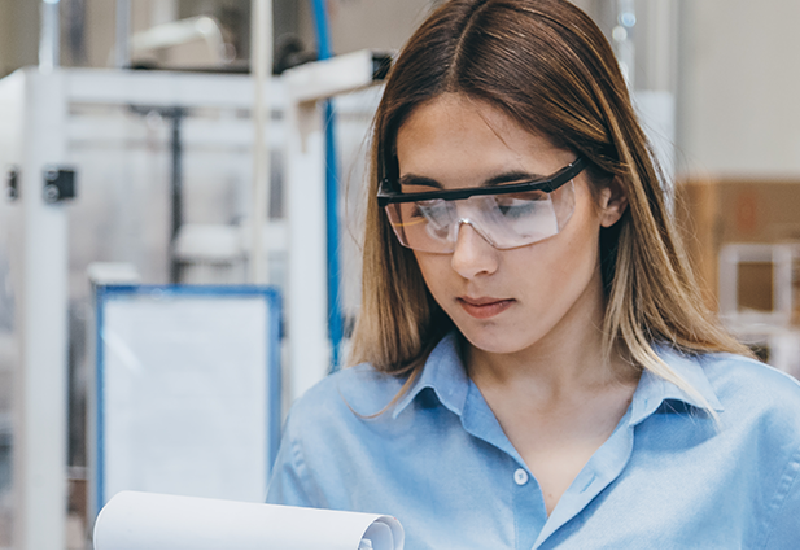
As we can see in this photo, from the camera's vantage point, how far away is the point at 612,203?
3.41ft

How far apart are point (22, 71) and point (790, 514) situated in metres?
1.53

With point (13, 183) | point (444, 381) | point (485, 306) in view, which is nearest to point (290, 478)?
point (444, 381)

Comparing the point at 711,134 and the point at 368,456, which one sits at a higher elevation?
the point at 711,134

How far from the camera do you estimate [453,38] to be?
0.99 m

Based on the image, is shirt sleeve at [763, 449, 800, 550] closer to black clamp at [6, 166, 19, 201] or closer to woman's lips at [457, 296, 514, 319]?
woman's lips at [457, 296, 514, 319]

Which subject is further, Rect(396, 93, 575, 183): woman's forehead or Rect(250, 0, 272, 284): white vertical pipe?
Rect(250, 0, 272, 284): white vertical pipe

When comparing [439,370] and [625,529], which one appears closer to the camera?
[625,529]

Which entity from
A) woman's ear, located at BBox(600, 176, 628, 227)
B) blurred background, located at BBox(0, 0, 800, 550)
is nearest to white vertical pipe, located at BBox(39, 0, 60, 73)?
blurred background, located at BBox(0, 0, 800, 550)

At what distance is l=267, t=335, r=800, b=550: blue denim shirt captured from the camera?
3.09 feet

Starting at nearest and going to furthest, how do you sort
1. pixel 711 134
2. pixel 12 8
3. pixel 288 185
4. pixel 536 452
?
pixel 536 452 → pixel 288 185 → pixel 12 8 → pixel 711 134

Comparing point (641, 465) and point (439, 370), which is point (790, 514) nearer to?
point (641, 465)

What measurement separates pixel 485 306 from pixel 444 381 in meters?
0.14

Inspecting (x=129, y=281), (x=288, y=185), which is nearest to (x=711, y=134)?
(x=288, y=185)

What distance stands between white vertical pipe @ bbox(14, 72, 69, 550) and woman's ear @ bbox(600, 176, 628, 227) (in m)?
1.14
